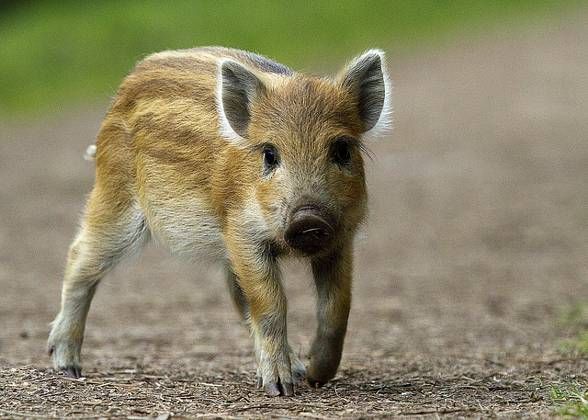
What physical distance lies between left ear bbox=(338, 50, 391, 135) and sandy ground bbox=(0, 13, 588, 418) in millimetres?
649

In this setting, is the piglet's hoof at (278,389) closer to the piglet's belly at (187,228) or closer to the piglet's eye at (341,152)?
the piglet's belly at (187,228)

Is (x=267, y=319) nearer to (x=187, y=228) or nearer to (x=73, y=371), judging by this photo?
(x=187, y=228)

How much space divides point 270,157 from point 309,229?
67 centimetres

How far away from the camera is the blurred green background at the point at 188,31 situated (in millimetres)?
23625

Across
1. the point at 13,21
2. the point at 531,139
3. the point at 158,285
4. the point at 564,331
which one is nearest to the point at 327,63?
the point at 531,139

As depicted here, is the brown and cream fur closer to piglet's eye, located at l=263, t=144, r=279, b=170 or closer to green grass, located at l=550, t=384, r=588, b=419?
piglet's eye, located at l=263, t=144, r=279, b=170

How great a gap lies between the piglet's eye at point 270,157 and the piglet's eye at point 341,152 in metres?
0.27

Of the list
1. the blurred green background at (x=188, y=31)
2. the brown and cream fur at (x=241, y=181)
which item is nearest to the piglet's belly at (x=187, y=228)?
the brown and cream fur at (x=241, y=181)

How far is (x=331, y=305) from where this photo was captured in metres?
6.19

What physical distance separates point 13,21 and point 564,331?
23.3m

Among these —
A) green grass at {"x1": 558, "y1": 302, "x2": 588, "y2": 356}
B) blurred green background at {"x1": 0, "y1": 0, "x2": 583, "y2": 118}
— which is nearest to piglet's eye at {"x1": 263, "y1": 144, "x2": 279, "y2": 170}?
green grass at {"x1": 558, "y1": 302, "x2": 588, "y2": 356}

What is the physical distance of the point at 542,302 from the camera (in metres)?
9.80

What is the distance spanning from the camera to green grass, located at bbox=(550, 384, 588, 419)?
16.2 feet

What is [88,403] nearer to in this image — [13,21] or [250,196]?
[250,196]
